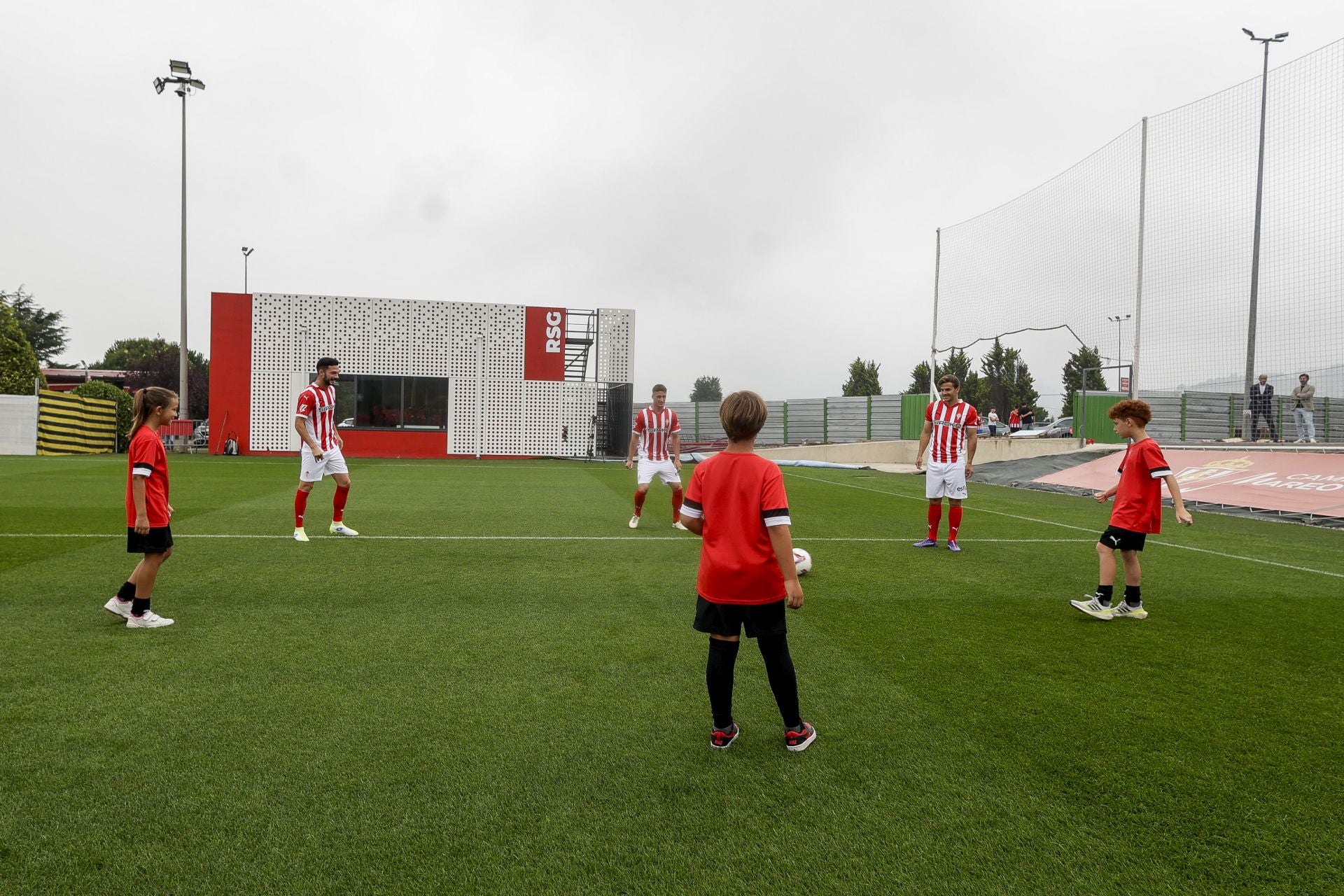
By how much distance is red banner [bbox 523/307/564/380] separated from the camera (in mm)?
31047

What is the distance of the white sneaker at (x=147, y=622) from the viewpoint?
16.1 feet

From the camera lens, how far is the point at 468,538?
353 inches

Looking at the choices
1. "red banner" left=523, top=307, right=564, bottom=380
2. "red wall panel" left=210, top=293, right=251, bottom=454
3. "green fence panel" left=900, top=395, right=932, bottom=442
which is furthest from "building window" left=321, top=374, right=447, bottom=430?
"green fence panel" left=900, top=395, right=932, bottom=442

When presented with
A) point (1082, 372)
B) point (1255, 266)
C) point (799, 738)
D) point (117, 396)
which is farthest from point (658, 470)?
point (117, 396)

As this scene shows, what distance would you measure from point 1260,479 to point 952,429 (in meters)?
8.86

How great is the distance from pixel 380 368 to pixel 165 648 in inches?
1071

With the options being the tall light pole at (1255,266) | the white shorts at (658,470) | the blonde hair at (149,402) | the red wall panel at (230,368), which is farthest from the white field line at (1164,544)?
the red wall panel at (230,368)

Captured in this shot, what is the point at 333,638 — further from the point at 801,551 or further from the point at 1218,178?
the point at 1218,178

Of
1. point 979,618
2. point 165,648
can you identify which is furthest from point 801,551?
point 165,648

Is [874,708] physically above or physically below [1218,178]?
below

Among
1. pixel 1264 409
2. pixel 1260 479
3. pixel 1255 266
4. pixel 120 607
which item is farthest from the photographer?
pixel 1264 409

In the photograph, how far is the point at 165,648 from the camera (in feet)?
14.7

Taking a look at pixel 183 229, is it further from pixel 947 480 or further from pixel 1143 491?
pixel 1143 491

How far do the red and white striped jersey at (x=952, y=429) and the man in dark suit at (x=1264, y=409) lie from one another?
14.4 meters
